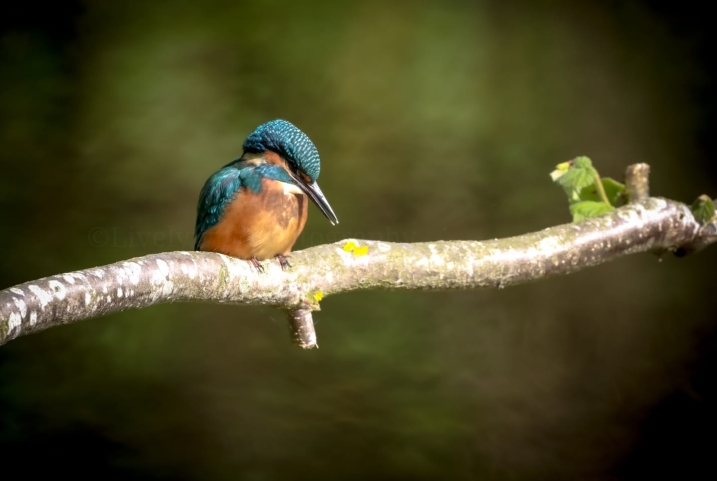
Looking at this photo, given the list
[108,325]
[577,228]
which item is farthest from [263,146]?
[108,325]

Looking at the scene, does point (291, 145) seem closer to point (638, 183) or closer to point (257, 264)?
point (257, 264)

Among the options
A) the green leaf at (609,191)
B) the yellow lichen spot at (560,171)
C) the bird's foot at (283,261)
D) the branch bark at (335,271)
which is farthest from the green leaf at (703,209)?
the bird's foot at (283,261)

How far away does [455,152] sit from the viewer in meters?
2.50

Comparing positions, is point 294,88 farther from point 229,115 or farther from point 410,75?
point 410,75

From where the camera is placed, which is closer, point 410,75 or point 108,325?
point 108,325

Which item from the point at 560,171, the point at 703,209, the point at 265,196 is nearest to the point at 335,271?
the point at 265,196

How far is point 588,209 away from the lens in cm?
168

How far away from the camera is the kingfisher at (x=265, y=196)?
4.56ft

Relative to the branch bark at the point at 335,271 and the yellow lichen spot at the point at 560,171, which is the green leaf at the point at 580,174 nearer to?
the yellow lichen spot at the point at 560,171

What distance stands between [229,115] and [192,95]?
14 centimetres

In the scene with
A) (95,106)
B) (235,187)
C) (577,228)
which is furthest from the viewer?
(95,106)

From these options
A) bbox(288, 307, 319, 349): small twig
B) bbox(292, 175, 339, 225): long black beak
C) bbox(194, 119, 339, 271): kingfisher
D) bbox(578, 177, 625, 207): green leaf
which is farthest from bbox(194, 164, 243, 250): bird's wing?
bbox(578, 177, 625, 207): green leaf

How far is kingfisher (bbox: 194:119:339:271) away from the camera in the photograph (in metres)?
1.39

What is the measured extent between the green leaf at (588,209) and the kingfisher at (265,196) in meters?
0.65
